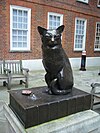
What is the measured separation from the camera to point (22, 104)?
5.70ft

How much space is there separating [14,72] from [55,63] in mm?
4043

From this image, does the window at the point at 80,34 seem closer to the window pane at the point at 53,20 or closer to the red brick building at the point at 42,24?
the red brick building at the point at 42,24

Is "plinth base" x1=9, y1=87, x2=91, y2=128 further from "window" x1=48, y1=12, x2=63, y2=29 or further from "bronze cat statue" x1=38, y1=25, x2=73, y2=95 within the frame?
"window" x1=48, y1=12, x2=63, y2=29

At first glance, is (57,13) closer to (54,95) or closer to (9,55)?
(9,55)

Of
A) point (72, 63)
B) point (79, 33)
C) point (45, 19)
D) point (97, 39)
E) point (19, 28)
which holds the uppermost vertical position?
point (45, 19)

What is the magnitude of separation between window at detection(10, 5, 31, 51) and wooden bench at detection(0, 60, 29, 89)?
1.96m

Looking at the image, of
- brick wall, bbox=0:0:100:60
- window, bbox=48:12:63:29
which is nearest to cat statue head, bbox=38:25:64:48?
brick wall, bbox=0:0:100:60

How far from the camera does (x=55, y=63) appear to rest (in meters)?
1.85

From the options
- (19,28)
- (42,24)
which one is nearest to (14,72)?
(19,28)

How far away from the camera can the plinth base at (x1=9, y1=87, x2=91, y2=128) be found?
65.2 inches

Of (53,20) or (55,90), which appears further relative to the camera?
(53,20)

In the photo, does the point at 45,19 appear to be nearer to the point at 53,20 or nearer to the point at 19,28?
the point at 53,20

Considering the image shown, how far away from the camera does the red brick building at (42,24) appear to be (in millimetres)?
7406

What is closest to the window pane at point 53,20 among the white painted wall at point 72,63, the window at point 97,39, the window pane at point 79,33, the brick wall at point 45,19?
the brick wall at point 45,19
